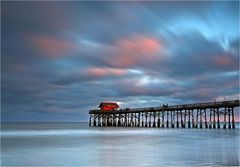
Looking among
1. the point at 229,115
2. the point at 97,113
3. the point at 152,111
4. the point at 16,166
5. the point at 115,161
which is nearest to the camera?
the point at 16,166

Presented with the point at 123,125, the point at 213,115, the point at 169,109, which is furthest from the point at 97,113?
the point at 213,115

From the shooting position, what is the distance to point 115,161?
15492 millimetres

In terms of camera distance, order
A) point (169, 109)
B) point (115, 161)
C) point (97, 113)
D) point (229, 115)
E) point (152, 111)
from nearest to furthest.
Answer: point (115, 161)
point (229, 115)
point (169, 109)
point (152, 111)
point (97, 113)

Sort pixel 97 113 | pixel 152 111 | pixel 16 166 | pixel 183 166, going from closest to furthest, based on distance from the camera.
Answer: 1. pixel 183 166
2. pixel 16 166
3. pixel 152 111
4. pixel 97 113

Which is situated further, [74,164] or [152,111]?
[152,111]

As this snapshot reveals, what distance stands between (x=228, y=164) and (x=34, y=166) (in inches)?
352

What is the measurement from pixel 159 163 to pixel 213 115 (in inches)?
1229

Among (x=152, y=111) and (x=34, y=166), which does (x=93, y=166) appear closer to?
(x=34, y=166)

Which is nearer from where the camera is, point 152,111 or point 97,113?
point 152,111

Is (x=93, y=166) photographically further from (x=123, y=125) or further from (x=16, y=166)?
(x=123, y=125)

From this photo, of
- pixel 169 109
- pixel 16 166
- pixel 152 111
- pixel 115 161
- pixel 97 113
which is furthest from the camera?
pixel 97 113

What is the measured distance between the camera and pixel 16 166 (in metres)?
14.5

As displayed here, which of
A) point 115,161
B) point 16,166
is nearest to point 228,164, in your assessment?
point 115,161

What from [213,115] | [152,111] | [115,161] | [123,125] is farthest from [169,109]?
[115,161]
